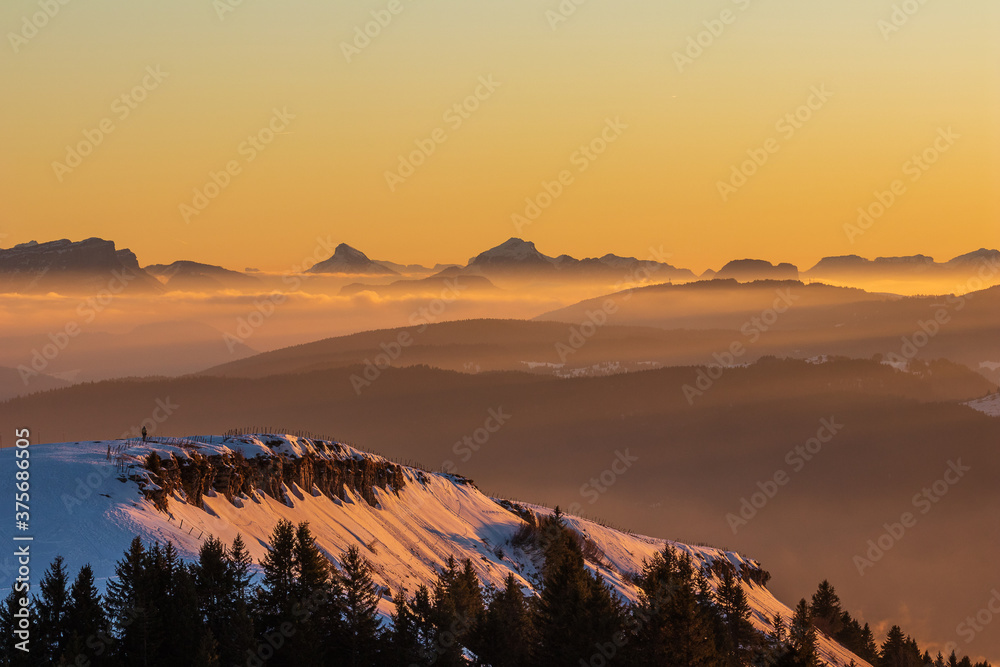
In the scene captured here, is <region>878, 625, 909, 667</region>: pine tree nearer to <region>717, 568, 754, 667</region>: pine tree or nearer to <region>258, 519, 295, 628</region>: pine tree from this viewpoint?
<region>717, 568, 754, 667</region>: pine tree

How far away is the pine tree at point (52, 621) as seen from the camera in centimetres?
4838

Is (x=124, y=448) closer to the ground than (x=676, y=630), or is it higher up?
higher up

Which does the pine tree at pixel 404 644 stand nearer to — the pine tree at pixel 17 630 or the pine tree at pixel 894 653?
the pine tree at pixel 17 630

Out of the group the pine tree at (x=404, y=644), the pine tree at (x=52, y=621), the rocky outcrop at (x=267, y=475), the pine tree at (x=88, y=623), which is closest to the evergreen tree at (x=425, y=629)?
the pine tree at (x=404, y=644)

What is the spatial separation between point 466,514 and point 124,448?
167ft

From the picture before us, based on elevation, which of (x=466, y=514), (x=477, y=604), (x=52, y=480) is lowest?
(x=477, y=604)

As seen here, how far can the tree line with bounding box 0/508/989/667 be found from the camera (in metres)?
49.0

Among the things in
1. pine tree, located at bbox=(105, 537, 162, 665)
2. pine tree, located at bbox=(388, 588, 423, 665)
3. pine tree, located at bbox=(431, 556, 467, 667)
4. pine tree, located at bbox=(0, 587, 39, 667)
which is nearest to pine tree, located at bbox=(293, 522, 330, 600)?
pine tree, located at bbox=(388, 588, 423, 665)

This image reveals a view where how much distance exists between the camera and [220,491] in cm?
8681

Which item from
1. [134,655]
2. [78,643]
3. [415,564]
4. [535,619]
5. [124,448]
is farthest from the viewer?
[415,564]

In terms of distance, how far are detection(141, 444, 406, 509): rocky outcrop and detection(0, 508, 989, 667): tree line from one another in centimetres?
2051

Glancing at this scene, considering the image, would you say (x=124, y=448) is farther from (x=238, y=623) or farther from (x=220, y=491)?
(x=238, y=623)

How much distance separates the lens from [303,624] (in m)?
53.8

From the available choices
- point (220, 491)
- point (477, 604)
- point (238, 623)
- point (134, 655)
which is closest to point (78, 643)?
point (134, 655)
